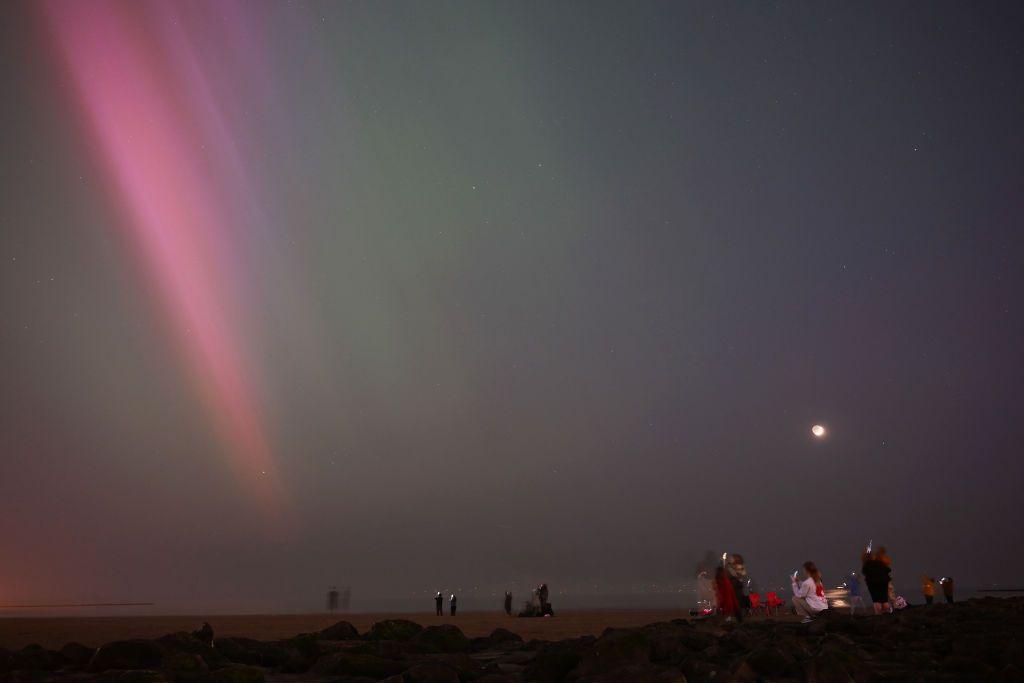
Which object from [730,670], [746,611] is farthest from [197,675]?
[746,611]

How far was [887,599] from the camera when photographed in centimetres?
2330

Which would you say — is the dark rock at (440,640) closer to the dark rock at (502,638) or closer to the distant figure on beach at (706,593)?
the dark rock at (502,638)

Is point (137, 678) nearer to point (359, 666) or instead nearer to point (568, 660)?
point (359, 666)

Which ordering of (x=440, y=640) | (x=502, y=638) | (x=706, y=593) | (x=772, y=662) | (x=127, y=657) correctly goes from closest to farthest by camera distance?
(x=772, y=662), (x=127, y=657), (x=440, y=640), (x=502, y=638), (x=706, y=593)

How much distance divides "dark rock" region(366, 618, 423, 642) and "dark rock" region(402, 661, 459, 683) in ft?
21.0

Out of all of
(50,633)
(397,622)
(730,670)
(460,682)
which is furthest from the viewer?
(50,633)

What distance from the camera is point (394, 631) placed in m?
16.4

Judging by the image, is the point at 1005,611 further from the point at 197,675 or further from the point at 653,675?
the point at 197,675

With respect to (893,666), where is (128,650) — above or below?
above

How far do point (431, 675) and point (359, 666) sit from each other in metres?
2.18

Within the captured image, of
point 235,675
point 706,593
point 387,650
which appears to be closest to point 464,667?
point 387,650

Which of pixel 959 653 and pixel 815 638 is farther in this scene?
pixel 815 638

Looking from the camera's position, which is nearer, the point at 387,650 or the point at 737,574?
→ the point at 387,650

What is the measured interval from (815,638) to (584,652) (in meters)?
7.03
